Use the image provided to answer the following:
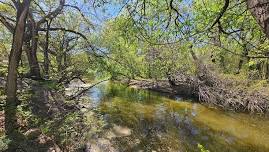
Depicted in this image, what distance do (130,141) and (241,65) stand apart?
17.6 meters

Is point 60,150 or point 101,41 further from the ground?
point 101,41

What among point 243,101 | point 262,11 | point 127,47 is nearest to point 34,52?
point 127,47

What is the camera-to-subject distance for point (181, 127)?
1229 cm

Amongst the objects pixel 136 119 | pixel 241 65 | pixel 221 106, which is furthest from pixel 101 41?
pixel 241 65

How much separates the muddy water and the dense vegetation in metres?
1.62

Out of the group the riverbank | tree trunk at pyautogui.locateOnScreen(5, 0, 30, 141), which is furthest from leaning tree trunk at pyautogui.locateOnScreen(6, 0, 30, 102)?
the riverbank

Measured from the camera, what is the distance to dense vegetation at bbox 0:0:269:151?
22.6ft

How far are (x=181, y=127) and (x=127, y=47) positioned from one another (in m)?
4.06

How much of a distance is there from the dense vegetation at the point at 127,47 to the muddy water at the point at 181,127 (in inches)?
63.8

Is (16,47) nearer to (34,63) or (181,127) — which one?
(34,63)

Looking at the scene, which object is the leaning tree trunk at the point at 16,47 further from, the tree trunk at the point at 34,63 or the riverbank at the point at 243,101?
the riverbank at the point at 243,101

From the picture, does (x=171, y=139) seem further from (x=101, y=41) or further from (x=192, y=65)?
(x=192, y=65)

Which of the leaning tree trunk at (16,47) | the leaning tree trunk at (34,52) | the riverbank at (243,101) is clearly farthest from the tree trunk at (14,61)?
the riverbank at (243,101)

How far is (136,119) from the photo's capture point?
12953 mm
